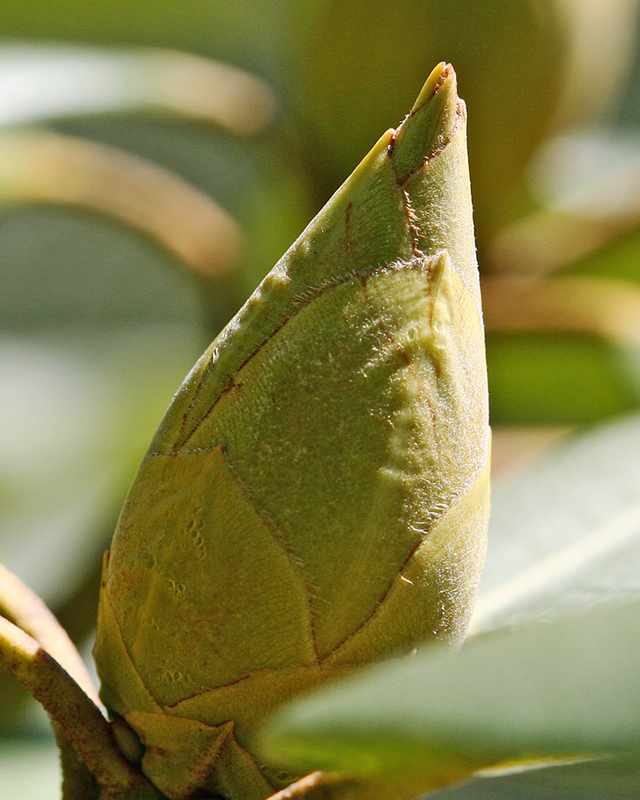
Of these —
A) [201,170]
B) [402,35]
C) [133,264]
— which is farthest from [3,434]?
[402,35]

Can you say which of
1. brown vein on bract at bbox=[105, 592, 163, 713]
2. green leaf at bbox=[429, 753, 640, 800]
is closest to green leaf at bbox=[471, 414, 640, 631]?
green leaf at bbox=[429, 753, 640, 800]

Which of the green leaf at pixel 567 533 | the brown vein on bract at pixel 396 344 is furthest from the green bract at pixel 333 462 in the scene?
the green leaf at pixel 567 533

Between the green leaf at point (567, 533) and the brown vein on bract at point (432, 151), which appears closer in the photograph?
the brown vein on bract at point (432, 151)

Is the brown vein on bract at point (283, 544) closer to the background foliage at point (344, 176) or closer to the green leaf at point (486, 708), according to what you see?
the green leaf at point (486, 708)

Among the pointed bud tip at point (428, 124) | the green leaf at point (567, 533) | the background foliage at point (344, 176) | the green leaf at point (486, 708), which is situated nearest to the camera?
the green leaf at point (486, 708)

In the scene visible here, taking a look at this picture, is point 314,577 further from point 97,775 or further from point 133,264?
point 133,264

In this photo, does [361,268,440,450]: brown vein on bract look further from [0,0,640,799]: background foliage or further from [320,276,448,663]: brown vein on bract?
[0,0,640,799]: background foliage

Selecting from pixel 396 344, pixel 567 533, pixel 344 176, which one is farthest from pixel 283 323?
pixel 344 176
